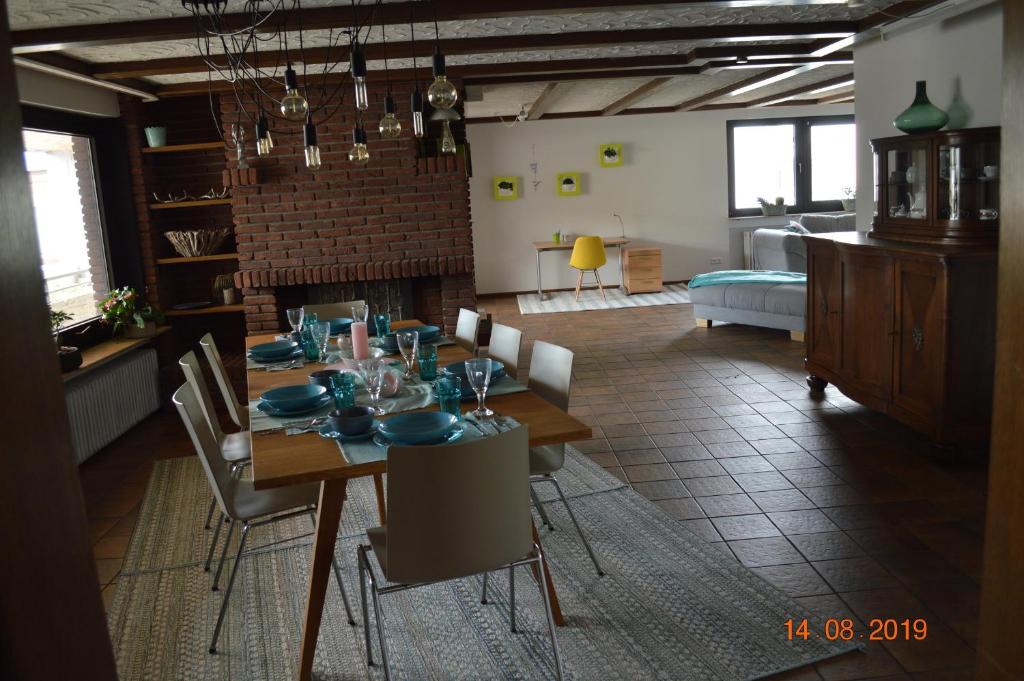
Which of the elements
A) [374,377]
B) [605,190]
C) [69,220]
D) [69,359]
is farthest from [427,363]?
[605,190]

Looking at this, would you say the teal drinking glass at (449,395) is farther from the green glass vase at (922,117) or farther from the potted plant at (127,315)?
the potted plant at (127,315)

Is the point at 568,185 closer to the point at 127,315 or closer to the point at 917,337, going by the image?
the point at 127,315

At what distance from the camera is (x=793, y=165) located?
11.1 m

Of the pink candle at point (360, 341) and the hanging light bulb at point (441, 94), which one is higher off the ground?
the hanging light bulb at point (441, 94)

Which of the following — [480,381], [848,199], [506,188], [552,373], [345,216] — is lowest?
[552,373]

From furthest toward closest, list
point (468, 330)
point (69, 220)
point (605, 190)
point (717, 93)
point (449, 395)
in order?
1. point (605, 190)
2. point (717, 93)
3. point (69, 220)
4. point (468, 330)
5. point (449, 395)

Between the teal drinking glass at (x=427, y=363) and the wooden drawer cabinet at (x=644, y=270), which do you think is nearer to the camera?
the teal drinking glass at (x=427, y=363)

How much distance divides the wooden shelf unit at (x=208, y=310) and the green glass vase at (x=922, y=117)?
4.77m

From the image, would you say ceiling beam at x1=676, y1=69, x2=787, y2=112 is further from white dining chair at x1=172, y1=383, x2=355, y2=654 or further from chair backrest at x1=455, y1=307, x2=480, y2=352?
white dining chair at x1=172, y1=383, x2=355, y2=654

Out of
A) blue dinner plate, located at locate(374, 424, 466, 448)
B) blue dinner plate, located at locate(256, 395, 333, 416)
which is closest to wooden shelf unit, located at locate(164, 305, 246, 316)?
blue dinner plate, located at locate(256, 395, 333, 416)

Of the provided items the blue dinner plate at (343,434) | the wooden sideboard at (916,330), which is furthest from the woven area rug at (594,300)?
the blue dinner plate at (343,434)

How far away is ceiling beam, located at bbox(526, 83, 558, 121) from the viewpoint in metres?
7.63

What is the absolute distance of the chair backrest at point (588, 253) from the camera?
980 centimetres

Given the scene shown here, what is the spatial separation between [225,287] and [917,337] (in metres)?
5.04
